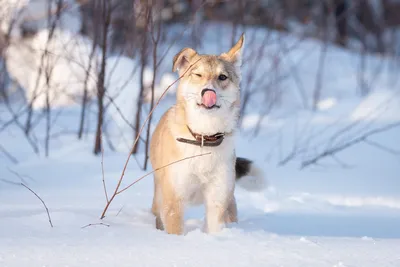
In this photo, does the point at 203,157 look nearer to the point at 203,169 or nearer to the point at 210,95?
the point at 203,169

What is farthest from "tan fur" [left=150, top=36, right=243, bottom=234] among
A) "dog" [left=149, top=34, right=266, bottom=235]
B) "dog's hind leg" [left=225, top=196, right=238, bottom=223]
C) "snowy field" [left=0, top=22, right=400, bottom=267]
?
"dog's hind leg" [left=225, top=196, right=238, bottom=223]

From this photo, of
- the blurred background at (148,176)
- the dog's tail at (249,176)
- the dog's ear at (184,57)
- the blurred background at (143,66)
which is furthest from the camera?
the blurred background at (143,66)

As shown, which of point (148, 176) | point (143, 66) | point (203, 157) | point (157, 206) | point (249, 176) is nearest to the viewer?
point (203, 157)

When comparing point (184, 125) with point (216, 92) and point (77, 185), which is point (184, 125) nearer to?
point (216, 92)

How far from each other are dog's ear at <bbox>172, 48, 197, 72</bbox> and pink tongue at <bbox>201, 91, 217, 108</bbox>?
1.47 feet

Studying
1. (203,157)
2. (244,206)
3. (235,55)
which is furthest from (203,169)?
(244,206)

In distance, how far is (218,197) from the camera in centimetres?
369

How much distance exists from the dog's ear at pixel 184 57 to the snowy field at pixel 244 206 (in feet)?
3.30

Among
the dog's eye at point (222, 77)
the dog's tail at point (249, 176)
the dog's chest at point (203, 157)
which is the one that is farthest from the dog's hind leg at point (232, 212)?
the dog's eye at point (222, 77)

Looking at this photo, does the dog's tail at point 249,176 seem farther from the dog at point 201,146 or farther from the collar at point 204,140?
the collar at point 204,140

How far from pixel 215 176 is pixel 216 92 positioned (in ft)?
1.64

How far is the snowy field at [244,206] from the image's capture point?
2.99 metres

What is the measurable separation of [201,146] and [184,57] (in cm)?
62

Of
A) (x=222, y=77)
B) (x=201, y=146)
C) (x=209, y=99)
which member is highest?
(x=222, y=77)
